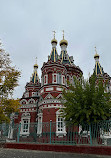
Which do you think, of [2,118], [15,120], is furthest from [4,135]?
[15,120]

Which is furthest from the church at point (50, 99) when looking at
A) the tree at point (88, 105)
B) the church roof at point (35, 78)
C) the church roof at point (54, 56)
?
the church roof at point (35, 78)

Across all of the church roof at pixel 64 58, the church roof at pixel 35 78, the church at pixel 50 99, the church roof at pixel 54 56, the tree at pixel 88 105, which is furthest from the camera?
the church roof at pixel 35 78

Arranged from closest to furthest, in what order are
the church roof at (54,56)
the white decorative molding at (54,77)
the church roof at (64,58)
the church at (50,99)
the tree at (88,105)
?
the tree at (88,105) → the church at (50,99) → the white decorative molding at (54,77) → the church roof at (54,56) → the church roof at (64,58)

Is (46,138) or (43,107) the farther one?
(43,107)

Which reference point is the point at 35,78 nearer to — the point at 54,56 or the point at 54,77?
the point at 54,56

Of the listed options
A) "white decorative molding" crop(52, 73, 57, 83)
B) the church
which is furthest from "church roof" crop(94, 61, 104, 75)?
"white decorative molding" crop(52, 73, 57, 83)

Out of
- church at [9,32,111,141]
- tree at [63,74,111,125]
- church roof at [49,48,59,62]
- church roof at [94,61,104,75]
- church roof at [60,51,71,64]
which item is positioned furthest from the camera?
church roof at [94,61,104,75]

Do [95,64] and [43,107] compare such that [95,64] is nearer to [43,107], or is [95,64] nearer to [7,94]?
[43,107]

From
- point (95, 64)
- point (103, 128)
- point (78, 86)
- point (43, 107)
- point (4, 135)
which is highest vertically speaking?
point (95, 64)

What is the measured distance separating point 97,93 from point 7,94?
313 inches

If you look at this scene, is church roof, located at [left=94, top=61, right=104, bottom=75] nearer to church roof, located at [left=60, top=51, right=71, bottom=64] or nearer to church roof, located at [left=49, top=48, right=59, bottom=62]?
church roof, located at [left=60, top=51, right=71, bottom=64]

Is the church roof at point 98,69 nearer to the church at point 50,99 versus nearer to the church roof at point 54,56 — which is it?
the church at point 50,99

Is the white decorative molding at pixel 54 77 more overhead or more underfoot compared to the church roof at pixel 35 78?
more underfoot

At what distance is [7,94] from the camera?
42.8ft
